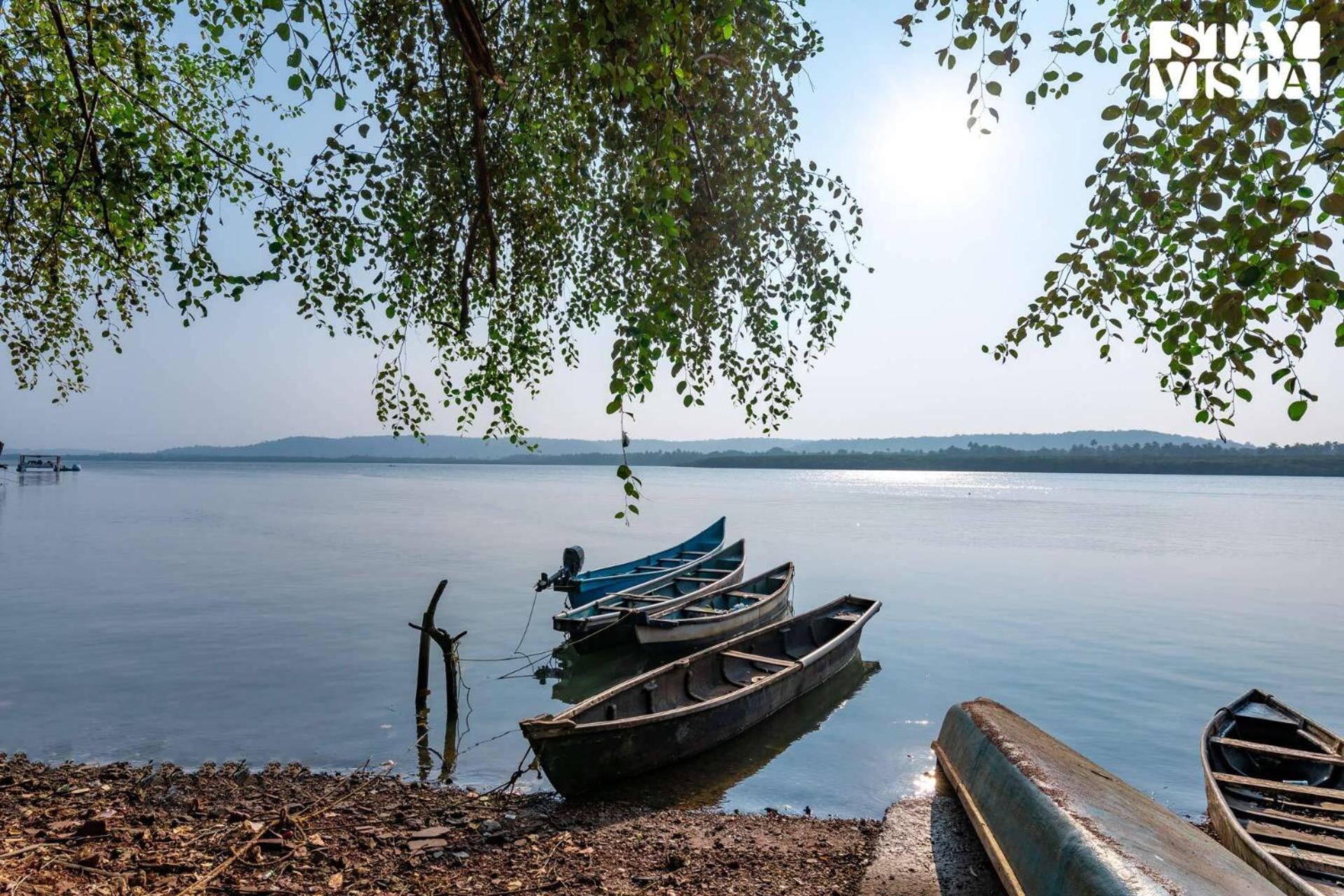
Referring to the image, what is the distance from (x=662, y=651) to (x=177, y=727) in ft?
27.8

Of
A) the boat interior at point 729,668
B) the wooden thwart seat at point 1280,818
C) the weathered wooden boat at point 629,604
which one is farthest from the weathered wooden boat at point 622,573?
the wooden thwart seat at point 1280,818

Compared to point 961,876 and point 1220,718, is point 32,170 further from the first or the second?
point 1220,718

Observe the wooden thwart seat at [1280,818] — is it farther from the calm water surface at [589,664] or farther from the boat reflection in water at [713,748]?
the boat reflection in water at [713,748]

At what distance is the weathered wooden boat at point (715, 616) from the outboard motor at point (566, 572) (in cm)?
288

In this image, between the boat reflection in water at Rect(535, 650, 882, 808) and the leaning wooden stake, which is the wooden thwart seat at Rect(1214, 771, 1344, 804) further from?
the leaning wooden stake

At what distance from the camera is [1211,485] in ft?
469

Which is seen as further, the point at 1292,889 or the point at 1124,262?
the point at 1292,889

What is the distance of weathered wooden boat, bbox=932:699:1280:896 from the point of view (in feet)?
12.6

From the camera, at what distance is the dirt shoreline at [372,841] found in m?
5.77

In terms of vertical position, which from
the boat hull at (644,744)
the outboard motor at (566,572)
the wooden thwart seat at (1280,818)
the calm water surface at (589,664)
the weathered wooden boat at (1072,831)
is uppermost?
the weathered wooden boat at (1072,831)

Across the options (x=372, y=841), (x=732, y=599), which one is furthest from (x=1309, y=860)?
(x=732, y=599)

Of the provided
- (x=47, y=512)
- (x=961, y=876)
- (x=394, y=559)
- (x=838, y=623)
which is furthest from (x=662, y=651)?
(x=47, y=512)

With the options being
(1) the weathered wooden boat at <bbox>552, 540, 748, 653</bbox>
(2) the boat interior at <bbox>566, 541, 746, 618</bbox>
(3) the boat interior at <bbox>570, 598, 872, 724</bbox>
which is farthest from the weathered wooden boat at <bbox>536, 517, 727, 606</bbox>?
(3) the boat interior at <bbox>570, 598, 872, 724</bbox>

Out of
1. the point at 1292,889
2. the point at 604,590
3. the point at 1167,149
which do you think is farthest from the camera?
the point at 604,590
